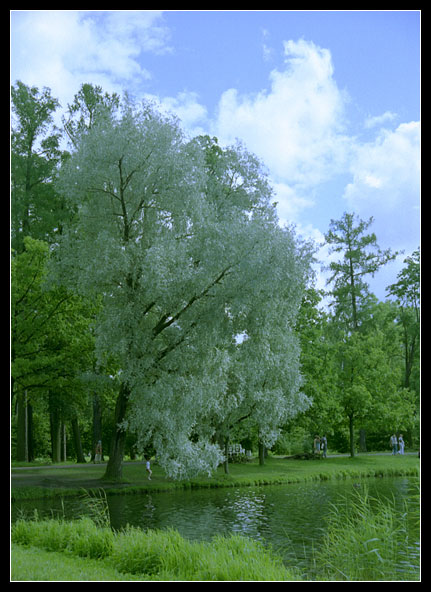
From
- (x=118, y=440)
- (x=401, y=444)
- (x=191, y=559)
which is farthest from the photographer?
(x=401, y=444)

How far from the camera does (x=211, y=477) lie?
2519cm

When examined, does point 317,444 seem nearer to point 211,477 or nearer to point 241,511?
point 211,477

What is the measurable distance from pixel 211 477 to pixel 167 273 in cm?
1110

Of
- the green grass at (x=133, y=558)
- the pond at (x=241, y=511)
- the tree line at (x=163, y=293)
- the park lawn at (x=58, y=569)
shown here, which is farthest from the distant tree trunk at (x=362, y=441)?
the park lawn at (x=58, y=569)

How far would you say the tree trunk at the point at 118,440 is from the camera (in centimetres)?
2219

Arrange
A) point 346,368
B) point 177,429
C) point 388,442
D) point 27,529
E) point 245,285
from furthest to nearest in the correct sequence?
point 388,442
point 346,368
point 177,429
point 245,285
point 27,529

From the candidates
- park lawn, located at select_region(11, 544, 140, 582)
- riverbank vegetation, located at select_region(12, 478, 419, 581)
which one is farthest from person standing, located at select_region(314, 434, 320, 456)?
park lawn, located at select_region(11, 544, 140, 582)

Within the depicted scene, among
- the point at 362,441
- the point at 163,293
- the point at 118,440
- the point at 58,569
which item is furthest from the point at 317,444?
the point at 58,569

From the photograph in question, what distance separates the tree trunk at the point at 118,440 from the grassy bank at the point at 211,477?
41cm

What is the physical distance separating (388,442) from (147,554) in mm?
39041
